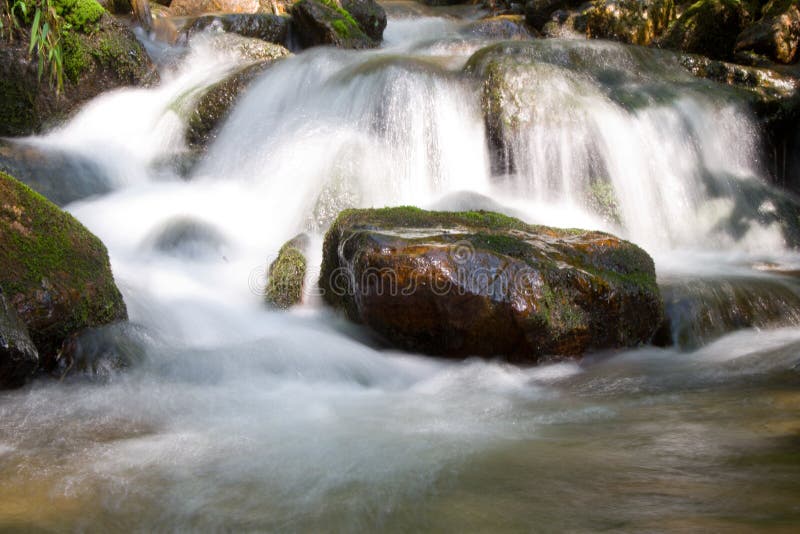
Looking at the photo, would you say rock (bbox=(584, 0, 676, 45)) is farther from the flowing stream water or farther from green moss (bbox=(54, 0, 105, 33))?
green moss (bbox=(54, 0, 105, 33))

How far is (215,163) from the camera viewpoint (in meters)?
8.02

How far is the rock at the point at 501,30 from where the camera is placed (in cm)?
1366

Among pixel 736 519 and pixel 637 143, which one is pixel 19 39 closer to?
pixel 637 143

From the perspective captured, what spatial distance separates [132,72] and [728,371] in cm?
870

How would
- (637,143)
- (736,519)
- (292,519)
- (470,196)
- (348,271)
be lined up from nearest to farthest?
(736,519) → (292,519) → (348,271) → (470,196) → (637,143)

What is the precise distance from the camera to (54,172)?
7219 millimetres

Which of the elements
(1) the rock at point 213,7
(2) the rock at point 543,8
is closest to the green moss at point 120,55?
(1) the rock at point 213,7

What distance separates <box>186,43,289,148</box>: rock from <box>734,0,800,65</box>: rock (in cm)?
770

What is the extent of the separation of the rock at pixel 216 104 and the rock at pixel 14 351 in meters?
5.34

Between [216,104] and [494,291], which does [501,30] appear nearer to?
[216,104]

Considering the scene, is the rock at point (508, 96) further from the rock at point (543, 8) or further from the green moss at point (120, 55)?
the rock at point (543, 8)

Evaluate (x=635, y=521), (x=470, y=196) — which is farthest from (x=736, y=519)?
(x=470, y=196)

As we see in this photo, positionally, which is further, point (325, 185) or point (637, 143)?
point (637, 143)

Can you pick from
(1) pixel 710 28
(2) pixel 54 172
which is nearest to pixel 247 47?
(2) pixel 54 172
